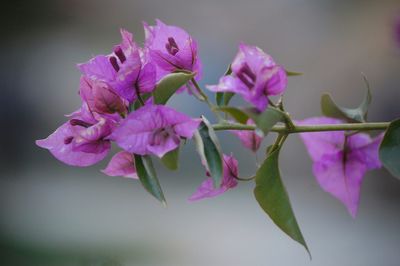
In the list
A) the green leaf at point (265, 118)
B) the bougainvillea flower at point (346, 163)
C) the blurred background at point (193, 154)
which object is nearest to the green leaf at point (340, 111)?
the bougainvillea flower at point (346, 163)

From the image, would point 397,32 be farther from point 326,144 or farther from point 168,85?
point 168,85

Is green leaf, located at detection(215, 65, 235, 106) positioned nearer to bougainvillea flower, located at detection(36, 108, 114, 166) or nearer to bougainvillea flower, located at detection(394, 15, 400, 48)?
bougainvillea flower, located at detection(36, 108, 114, 166)

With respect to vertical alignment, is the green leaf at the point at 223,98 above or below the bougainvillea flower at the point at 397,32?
above

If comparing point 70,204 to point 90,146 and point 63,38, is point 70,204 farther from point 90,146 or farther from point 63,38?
point 90,146

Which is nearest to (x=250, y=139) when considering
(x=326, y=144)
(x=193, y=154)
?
(x=326, y=144)

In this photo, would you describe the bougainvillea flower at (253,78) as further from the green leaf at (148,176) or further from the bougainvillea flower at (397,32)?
the bougainvillea flower at (397,32)
